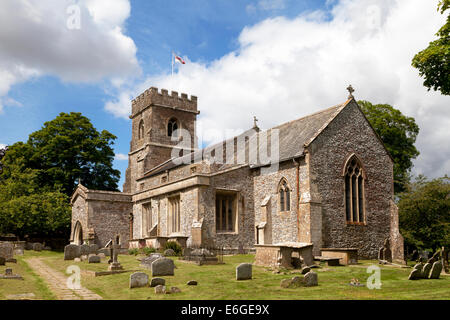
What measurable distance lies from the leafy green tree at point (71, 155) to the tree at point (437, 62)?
3458 centimetres

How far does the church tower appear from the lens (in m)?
43.2

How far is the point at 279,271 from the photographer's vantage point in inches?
683

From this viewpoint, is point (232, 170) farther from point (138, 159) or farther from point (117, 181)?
point (117, 181)

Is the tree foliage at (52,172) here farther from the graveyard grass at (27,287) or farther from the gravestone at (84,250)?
the graveyard grass at (27,287)

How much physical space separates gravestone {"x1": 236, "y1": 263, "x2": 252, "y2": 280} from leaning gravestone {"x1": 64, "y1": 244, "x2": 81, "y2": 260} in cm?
1231

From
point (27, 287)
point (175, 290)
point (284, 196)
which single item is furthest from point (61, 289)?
point (284, 196)

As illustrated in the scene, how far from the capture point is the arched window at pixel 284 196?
24625 mm

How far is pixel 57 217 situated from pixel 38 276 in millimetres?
21443

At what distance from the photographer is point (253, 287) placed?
13.8m

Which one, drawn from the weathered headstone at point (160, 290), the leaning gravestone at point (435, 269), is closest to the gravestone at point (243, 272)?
the weathered headstone at point (160, 290)

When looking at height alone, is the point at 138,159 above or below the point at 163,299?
above

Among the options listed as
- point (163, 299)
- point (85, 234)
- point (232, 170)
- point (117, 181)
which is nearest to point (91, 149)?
point (117, 181)

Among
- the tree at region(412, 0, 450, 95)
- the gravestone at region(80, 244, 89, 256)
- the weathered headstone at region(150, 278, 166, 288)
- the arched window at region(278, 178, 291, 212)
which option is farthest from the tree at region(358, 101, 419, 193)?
the weathered headstone at region(150, 278, 166, 288)

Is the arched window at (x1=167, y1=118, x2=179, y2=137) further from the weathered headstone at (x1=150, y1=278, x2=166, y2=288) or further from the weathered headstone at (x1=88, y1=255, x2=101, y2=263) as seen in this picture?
the weathered headstone at (x1=150, y1=278, x2=166, y2=288)
